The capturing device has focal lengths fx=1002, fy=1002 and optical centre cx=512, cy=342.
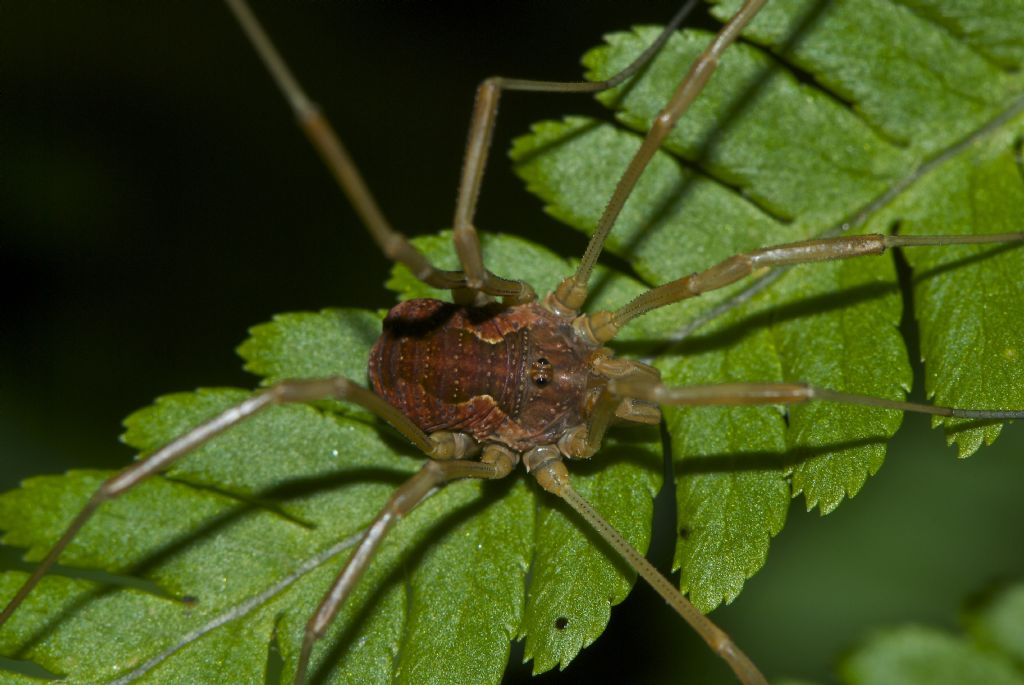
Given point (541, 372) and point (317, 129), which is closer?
point (317, 129)

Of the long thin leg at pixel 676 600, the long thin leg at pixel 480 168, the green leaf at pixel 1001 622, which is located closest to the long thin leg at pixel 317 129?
the long thin leg at pixel 480 168

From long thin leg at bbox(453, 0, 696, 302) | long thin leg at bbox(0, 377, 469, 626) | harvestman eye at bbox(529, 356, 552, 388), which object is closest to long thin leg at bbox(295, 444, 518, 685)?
long thin leg at bbox(0, 377, 469, 626)

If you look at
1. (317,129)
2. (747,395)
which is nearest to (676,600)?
(747,395)

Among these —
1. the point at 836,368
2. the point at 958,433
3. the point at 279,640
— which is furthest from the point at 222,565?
the point at 958,433

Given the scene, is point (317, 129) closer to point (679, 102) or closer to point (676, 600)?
point (679, 102)

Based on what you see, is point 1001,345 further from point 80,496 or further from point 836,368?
point 80,496

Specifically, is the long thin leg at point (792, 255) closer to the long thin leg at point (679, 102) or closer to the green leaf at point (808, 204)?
the green leaf at point (808, 204)

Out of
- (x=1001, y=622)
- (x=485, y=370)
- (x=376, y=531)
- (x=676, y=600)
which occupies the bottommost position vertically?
(x=1001, y=622)
